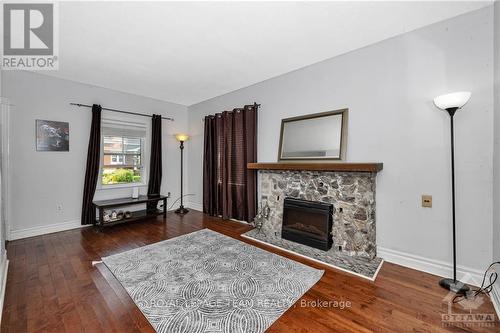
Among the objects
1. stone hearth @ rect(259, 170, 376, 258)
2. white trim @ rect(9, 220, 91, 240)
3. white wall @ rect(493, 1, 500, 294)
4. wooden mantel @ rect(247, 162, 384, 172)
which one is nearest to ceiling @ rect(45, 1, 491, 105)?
white wall @ rect(493, 1, 500, 294)

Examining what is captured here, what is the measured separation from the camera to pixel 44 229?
352 centimetres

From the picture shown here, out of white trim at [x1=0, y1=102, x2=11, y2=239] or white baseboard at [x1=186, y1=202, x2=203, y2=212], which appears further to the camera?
white baseboard at [x1=186, y1=202, x2=203, y2=212]

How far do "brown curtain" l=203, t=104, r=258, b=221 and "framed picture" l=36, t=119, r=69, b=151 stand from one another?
8.06 ft

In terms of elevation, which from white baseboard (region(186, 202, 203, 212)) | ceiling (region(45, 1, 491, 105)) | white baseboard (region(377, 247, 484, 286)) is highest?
ceiling (region(45, 1, 491, 105))

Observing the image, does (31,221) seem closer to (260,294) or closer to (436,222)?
(260,294)

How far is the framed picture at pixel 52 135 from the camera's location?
347 centimetres

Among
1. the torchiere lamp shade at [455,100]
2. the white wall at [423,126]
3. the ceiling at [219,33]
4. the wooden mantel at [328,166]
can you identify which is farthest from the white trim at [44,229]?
the torchiere lamp shade at [455,100]

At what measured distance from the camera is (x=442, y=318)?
1.64 m

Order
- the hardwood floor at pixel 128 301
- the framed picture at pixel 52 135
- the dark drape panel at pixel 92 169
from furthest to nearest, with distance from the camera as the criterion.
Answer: the dark drape panel at pixel 92 169 → the framed picture at pixel 52 135 → the hardwood floor at pixel 128 301

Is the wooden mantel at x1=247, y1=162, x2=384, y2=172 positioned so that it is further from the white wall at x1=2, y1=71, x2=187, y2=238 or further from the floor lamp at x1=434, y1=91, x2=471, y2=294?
the white wall at x1=2, y1=71, x2=187, y2=238

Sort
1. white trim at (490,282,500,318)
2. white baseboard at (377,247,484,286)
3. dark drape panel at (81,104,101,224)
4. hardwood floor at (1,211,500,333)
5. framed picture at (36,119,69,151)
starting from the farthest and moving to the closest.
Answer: dark drape panel at (81,104,101,224) < framed picture at (36,119,69,151) < white baseboard at (377,247,484,286) < white trim at (490,282,500,318) < hardwood floor at (1,211,500,333)

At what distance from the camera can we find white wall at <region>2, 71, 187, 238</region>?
3275 mm

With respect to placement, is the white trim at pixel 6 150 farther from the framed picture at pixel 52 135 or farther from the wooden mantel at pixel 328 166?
A: the wooden mantel at pixel 328 166

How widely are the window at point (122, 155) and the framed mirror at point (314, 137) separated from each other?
10.4ft
